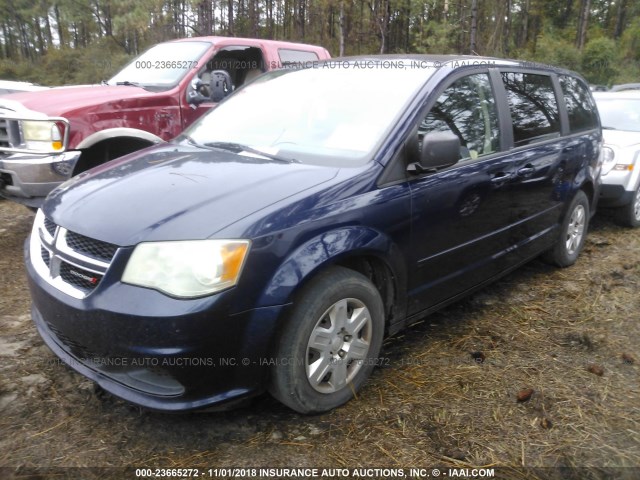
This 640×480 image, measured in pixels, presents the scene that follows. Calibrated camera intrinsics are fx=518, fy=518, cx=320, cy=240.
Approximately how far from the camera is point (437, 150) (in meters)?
2.65

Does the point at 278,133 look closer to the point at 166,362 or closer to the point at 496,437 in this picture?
the point at 166,362

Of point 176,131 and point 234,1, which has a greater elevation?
point 234,1

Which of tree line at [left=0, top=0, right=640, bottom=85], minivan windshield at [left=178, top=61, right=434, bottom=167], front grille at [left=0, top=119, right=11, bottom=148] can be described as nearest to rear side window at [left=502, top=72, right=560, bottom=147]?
minivan windshield at [left=178, top=61, right=434, bottom=167]

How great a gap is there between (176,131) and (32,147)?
55.2 inches

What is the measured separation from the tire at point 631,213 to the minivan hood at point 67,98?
5.34 meters

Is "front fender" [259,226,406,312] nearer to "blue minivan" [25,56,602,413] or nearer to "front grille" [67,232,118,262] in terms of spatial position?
"blue minivan" [25,56,602,413]

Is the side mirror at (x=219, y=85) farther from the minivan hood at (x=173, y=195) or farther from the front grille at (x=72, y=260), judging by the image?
the front grille at (x=72, y=260)

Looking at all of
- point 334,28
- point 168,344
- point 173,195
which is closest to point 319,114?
point 173,195

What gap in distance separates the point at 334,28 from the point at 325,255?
1416 inches

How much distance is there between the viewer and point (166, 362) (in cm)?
208

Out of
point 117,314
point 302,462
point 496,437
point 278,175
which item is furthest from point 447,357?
point 117,314

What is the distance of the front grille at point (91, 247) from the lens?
2.17 meters

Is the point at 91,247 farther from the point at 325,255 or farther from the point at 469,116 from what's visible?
the point at 469,116

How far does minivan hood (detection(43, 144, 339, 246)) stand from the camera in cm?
218
